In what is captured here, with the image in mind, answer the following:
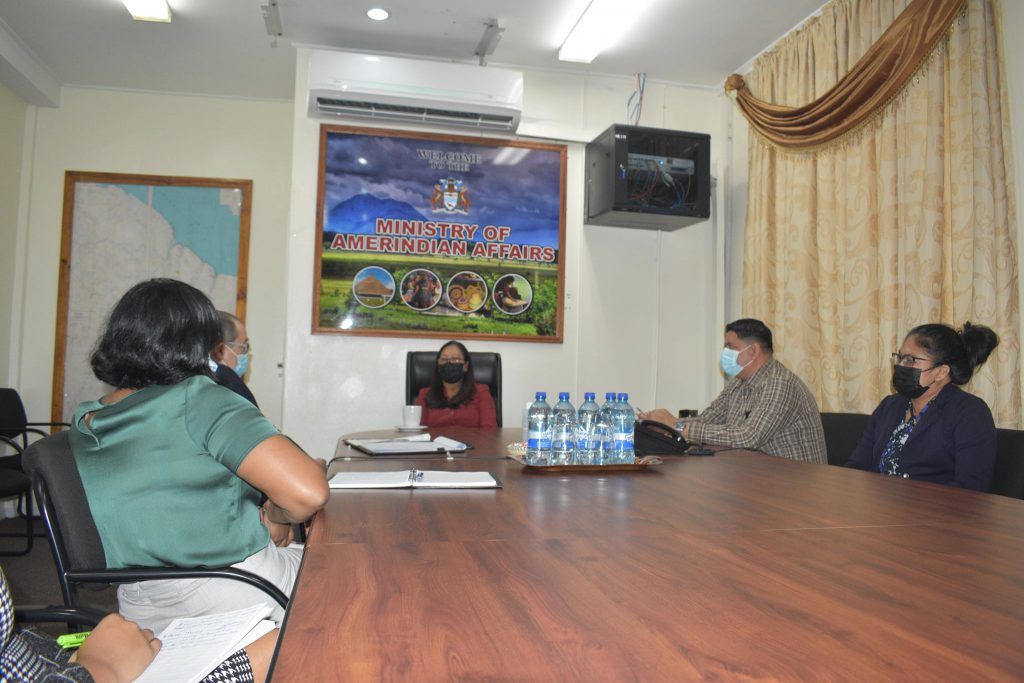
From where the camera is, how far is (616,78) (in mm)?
4883

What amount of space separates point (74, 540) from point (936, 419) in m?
2.52

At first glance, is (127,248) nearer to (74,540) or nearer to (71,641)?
(74,540)

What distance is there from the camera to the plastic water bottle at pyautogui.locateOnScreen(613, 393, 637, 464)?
217cm

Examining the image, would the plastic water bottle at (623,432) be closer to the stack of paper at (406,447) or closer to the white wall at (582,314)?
the stack of paper at (406,447)

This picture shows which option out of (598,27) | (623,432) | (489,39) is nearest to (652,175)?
(598,27)

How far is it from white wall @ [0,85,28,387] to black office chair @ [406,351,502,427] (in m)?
3.02

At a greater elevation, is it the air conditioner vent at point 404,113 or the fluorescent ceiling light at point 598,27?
the fluorescent ceiling light at point 598,27

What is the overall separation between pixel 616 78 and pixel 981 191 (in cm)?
257

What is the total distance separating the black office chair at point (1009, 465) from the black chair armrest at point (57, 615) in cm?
244

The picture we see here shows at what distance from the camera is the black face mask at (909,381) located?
2.56 meters

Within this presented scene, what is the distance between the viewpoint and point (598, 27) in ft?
13.1

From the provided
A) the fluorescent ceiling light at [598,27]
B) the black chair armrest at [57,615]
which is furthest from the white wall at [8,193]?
the black chair armrest at [57,615]

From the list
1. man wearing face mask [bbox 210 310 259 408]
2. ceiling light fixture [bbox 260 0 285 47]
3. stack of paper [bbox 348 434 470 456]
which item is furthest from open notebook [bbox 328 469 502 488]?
ceiling light fixture [bbox 260 0 285 47]

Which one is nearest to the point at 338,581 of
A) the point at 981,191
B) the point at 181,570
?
the point at 181,570
